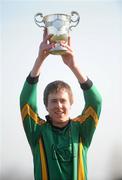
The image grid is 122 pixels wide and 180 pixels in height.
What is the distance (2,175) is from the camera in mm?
1682

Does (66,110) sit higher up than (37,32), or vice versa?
(37,32)

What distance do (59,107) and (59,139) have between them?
0.35 feet

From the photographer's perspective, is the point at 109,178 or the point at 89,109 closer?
the point at 89,109

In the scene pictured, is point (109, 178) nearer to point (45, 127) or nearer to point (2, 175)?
point (2, 175)

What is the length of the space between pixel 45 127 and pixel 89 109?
0.16 m

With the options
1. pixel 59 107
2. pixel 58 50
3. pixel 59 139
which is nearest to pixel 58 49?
pixel 58 50

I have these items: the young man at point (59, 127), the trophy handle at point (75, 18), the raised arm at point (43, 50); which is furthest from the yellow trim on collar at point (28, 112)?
the trophy handle at point (75, 18)

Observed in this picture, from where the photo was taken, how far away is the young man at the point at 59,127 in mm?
941

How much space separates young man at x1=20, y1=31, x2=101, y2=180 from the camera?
941mm

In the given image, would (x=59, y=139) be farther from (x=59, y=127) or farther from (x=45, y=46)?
(x=45, y=46)

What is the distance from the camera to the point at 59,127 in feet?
3.25

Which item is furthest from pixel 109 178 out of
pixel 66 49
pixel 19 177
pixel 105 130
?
pixel 66 49

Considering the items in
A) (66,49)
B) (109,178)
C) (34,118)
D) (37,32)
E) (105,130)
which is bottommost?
(109,178)

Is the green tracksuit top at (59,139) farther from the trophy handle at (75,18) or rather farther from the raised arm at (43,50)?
the trophy handle at (75,18)
